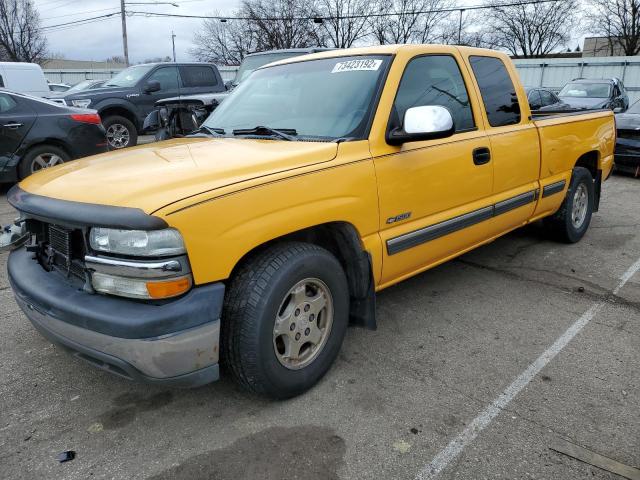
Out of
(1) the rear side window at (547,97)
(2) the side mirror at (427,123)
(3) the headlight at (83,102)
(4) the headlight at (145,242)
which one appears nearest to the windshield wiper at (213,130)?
(2) the side mirror at (427,123)

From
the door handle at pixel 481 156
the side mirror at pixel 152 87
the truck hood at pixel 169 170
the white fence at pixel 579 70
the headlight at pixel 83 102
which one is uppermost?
the white fence at pixel 579 70

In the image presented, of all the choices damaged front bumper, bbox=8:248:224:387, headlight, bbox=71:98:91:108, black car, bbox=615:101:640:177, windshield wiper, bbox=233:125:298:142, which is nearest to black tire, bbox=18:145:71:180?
headlight, bbox=71:98:91:108

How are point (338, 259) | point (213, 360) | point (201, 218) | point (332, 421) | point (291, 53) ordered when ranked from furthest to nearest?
point (291, 53), point (338, 259), point (332, 421), point (213, 360), point (201, 218)

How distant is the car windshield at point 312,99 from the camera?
312cm

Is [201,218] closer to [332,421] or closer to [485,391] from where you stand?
[332,421]

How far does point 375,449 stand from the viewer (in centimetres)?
242

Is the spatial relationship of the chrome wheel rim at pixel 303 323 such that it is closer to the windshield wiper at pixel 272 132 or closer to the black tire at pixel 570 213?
the windshield wiper at pixel 272 132

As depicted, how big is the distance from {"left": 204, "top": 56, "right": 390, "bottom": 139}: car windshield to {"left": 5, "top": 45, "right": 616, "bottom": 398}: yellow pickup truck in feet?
0.04

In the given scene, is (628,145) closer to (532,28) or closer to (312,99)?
(312,99)

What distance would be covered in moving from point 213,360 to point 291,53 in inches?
313

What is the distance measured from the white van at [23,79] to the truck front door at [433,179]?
1198 centimetres

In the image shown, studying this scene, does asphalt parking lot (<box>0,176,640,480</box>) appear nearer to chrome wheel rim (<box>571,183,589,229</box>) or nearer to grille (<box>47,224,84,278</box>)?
grille (<box>47,224,84,278</box>)

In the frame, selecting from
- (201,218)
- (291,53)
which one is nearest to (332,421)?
(201,218)

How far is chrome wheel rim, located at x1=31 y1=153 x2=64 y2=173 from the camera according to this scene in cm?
745
